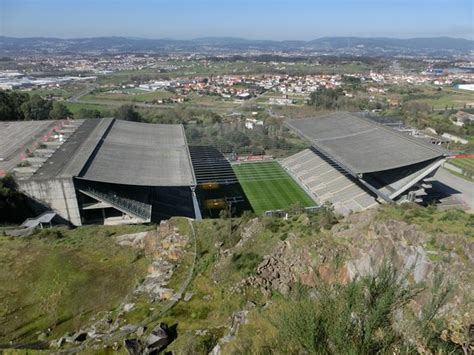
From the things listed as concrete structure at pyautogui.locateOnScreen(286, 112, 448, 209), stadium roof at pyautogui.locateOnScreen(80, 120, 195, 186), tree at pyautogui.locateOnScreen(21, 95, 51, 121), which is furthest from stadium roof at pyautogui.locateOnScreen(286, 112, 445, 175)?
tree at pyautogui.locateOnScreen(21, 95, 51, 121)

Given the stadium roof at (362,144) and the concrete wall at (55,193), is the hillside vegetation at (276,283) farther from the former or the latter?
the stadium roof at (362,144)

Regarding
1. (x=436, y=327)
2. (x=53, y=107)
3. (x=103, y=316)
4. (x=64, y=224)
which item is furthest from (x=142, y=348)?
(x=53, y=107)

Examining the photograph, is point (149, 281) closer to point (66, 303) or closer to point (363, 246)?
point (66, 303)

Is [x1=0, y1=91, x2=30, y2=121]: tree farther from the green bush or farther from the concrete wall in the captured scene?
the green bush

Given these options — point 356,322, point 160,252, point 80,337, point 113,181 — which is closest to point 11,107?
point 113,181

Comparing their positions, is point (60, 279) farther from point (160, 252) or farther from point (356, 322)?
point (356, 322)
